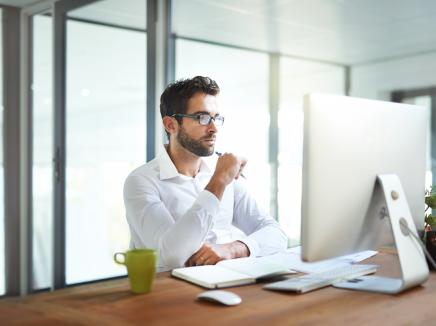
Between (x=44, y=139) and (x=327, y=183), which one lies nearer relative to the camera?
(x=327, y=183)

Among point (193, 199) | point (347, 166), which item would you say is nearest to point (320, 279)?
point (347, 166)

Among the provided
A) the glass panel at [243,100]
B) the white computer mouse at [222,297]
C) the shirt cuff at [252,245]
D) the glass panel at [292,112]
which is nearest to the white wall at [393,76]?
the glass panel at [292,112]

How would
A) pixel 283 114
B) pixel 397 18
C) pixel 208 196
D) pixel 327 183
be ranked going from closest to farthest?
pixel 327 183
pixel 208 196
pixel 397 18
pixel 283 114

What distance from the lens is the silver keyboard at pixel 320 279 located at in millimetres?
1192

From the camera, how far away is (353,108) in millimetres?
1149

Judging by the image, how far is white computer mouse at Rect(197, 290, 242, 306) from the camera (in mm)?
1068

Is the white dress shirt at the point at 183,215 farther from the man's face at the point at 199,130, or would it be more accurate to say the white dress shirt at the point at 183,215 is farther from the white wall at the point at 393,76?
the white wall at the point at 393,76

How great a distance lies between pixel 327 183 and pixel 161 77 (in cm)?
199

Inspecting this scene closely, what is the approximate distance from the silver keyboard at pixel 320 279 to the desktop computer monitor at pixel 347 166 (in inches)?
4.6

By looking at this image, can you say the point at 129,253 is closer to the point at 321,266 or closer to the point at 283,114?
the point at 321,266

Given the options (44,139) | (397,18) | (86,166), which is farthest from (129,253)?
(44,139)

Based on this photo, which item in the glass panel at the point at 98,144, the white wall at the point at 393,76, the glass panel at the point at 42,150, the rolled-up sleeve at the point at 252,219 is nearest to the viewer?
the rolled-up sleeve at the point at 252,219

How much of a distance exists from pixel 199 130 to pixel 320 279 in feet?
2.98

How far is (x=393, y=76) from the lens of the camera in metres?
3.16
